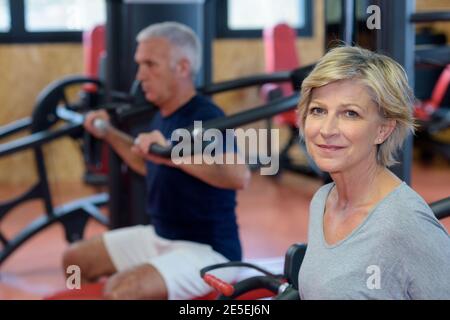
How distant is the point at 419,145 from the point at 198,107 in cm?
463

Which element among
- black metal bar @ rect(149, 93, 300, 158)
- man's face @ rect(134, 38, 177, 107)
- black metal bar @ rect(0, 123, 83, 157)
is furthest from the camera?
black metal bar @ rect(0, 123, 83, 157)

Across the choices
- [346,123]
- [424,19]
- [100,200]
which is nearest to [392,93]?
[346,123]

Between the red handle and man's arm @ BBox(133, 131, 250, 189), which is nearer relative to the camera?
the red handle

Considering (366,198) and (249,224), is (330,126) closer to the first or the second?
(366,198)

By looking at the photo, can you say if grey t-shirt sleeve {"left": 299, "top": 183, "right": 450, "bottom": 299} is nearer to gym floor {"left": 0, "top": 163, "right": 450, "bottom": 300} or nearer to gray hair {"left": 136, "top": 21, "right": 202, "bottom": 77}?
gym floor {"left": 0, "top": 163, "right": 450, "bottom": 300}

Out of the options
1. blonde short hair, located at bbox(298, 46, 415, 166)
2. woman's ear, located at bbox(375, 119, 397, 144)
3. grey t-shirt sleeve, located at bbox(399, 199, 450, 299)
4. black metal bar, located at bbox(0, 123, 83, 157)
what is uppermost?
blonde short hair, located at bbox(298, 46, 415, 166)

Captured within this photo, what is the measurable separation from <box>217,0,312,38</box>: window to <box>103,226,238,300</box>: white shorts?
14.3 feet

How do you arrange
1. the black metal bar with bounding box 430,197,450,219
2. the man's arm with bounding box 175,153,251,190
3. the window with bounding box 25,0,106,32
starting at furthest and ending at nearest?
the window with bounding box 25,0,106,32, the man's arm with bounding box 175,153,251,190, the black metal bar with bounding box 430,197,450,219

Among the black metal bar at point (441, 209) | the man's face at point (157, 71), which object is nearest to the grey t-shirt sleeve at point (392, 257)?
the black metal bar at point (441, 209)

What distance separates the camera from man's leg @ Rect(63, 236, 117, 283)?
115 inches

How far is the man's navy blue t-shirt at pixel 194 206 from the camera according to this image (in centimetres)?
265

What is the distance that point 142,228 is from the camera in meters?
2.87

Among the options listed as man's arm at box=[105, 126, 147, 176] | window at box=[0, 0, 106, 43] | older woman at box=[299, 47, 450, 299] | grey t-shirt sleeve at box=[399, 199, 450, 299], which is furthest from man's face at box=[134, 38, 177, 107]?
window at box=[0, 0, 106, 43]

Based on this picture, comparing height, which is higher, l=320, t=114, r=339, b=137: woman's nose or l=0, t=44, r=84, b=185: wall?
l=320, t=114, r=339, b=137: woman's nose
